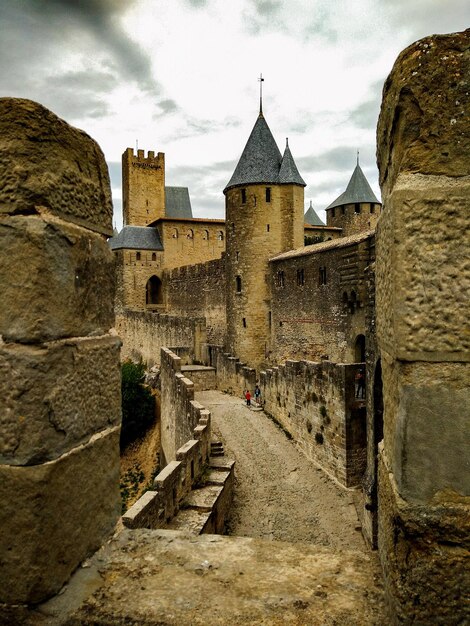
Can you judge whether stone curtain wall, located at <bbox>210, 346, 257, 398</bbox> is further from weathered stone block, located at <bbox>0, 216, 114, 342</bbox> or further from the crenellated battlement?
the crenellated battlement

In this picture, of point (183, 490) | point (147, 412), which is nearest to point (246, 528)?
point (183, 490)

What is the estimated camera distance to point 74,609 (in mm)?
1833

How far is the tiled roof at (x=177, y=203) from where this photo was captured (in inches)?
1924

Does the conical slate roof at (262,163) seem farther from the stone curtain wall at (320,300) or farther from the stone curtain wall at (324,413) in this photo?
the stone curtain wall at (324,413)

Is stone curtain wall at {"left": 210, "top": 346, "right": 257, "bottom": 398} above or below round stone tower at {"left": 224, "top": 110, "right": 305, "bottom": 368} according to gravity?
below

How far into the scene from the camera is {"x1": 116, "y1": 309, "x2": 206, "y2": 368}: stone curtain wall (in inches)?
918

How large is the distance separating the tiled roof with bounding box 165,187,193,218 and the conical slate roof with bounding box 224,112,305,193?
25.0m

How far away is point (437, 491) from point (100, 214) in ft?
5.63

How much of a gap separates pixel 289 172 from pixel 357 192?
1972 cm

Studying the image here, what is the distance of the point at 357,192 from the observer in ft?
136

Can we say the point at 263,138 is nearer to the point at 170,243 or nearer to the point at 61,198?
the point at 170,243

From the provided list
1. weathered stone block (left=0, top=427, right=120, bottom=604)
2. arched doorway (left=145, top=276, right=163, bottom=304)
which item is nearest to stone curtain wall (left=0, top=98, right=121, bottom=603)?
weathered stone block (left=0, top=427, right=120, bottom=604)

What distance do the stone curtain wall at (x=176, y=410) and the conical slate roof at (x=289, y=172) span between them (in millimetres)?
9575

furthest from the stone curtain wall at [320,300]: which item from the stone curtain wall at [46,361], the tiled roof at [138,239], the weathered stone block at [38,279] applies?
the tiled roof at [138,239]
